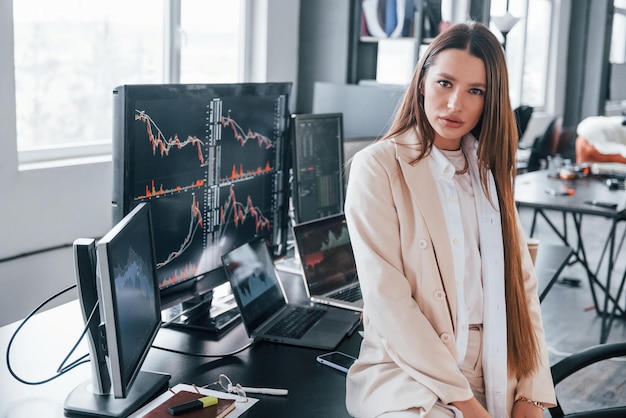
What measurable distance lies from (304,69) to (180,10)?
47.2 inches

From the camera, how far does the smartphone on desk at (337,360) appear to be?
1700 mm

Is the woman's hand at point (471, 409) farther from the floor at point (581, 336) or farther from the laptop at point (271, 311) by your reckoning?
the floor at point (581, 336)

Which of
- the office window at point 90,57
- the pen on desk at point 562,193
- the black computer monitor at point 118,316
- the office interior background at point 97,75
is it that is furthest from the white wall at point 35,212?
the pen on desk at point 562,193

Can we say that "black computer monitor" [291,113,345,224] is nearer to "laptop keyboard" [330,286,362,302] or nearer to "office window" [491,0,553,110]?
"laptop keyboard" [330,286,362,302]

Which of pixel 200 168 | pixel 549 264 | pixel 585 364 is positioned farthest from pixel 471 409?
pixel 549 264

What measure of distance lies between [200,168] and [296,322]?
0.46 m

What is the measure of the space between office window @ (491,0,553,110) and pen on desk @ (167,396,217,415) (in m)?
7.66

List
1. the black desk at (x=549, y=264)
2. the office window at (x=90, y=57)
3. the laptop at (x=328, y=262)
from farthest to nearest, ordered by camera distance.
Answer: the office window at (x=90, y=57)
the black desk at (x=549, y=264)
the laptop at (x=328, y=262)

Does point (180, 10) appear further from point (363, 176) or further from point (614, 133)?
point (614, 133)

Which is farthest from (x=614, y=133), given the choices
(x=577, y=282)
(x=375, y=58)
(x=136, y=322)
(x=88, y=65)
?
(x=136, y=322)

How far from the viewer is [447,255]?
5.29 feet

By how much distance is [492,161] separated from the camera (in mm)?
1781

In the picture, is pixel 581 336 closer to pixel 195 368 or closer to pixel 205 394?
pixel 195 368

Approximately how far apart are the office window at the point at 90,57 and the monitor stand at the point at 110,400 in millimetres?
1918
